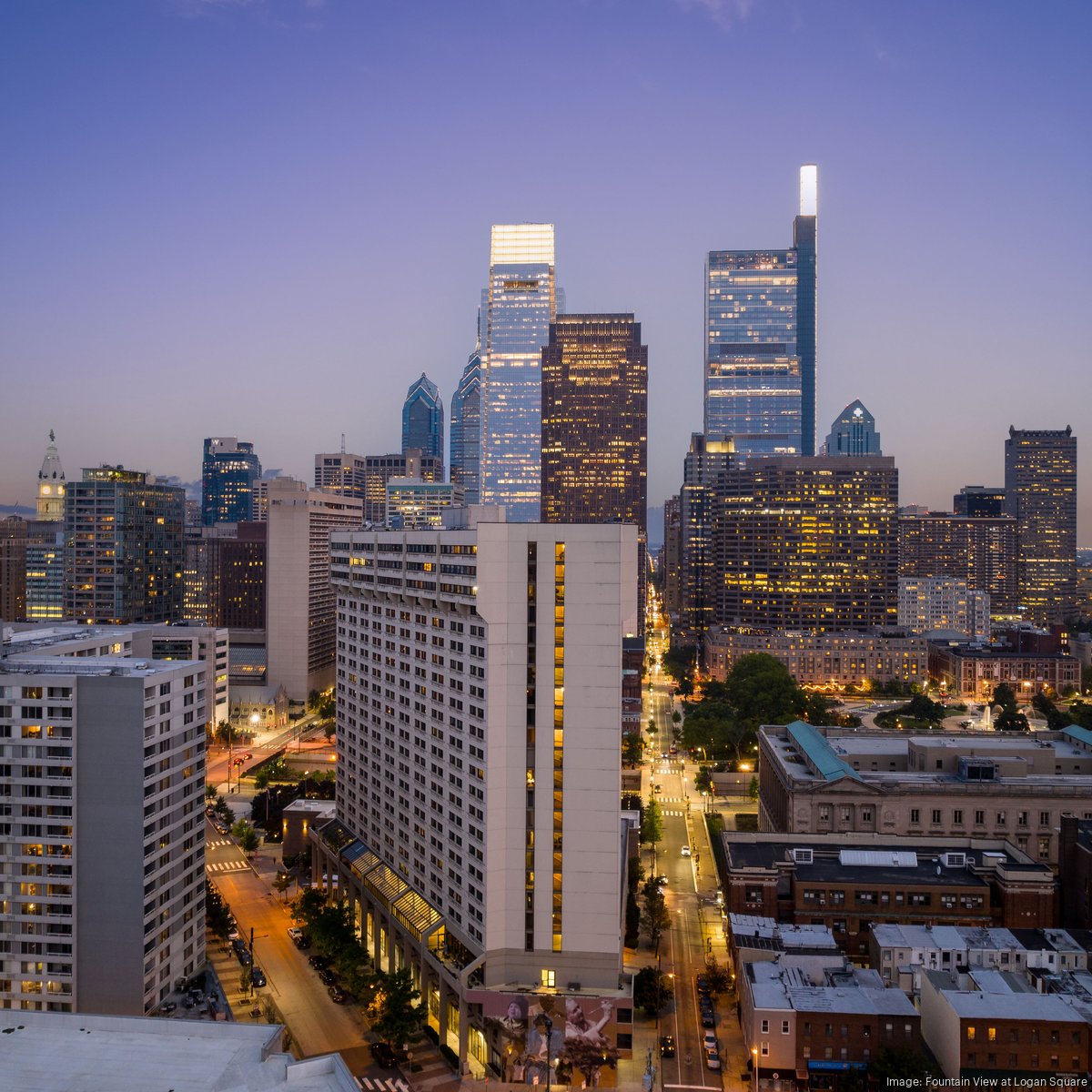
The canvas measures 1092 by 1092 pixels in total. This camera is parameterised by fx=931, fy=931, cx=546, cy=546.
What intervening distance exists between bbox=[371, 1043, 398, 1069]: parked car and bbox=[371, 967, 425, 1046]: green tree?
477 millimetres

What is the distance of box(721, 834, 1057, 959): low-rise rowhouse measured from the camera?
272 feet

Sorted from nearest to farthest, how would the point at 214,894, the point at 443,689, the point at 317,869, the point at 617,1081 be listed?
the point at 617,1081 → the point at 443,689 → the point at 214,894 → the point at 317,869

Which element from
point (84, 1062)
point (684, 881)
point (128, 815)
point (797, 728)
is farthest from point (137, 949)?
point (797, 728)

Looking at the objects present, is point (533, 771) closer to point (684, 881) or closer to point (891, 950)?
point (891, 950)

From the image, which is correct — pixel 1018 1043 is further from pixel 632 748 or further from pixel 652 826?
pixel 632 748

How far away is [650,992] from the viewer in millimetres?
74875

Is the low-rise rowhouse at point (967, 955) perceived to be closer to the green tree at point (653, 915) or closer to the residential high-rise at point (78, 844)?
the green tree at point (653, 915)

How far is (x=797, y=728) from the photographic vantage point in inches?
4919

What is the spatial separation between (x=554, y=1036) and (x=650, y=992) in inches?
441

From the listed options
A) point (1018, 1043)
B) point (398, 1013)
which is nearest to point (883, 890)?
point (1018, 1043)

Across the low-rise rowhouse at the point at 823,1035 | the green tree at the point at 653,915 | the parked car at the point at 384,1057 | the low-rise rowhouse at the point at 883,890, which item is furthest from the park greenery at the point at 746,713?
the parked car at the point at 384,1057

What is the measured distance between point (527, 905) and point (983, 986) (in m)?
33.4

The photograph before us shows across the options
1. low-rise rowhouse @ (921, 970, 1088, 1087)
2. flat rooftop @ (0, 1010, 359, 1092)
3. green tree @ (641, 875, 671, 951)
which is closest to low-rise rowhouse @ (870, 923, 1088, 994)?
low-rise rowhouse @ (921, 970, 1088, 1087)

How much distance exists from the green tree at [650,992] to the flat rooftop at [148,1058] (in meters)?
41.0
